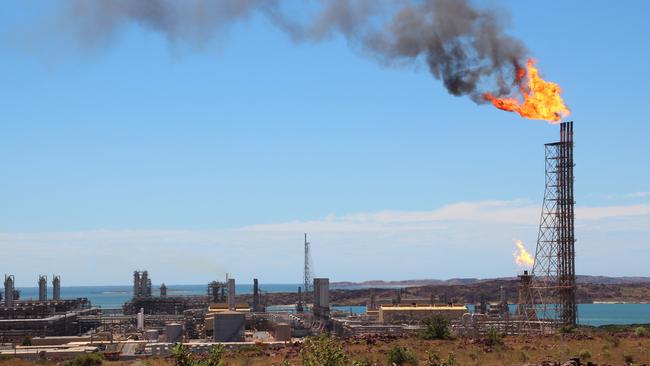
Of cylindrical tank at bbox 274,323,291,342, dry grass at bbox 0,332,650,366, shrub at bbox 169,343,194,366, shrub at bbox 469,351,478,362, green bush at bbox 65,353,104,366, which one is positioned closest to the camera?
shrub at bbox 169,343,194,366

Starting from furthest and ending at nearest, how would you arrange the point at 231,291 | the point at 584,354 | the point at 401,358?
the point at 231,291
the point at 584,354
the point at 401,358

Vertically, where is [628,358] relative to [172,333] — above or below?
above

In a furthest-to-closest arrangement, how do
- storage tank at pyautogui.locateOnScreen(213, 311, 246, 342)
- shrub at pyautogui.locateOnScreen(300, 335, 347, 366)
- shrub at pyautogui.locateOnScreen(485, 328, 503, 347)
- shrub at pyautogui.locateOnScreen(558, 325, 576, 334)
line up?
storage tank at pyautogui.locateOnScreen(213, 311, 246, 342)
shrub at pyautogui.locateOnScreen(558, 325, 576, 334)
shrub at pyautogui.locateOnScreen(485, 328, 503, 347)
shrub at pyautogui.locateOnScreen(300, 335, 347, 366)

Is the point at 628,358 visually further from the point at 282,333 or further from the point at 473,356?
the point at 282,333

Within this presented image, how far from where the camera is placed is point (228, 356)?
53219mm

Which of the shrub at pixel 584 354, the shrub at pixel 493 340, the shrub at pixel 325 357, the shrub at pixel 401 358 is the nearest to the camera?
the shrub at pixel 325 357

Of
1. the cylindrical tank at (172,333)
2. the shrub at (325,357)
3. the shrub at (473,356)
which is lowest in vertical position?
the cylindrical tank at (172,333)

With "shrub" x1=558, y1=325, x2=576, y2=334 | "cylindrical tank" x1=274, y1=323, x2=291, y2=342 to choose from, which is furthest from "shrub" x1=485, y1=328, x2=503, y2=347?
"cylindrical tank" x1=274, y1=323, x2=291, y2=342

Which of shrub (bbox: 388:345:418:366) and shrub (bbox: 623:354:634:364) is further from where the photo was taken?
shrub (bbox: 388:345:418:366)

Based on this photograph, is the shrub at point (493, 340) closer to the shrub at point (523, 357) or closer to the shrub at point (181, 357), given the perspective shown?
the shrub at point (523, 357)

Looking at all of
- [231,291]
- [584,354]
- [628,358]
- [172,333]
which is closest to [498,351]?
[584,354]

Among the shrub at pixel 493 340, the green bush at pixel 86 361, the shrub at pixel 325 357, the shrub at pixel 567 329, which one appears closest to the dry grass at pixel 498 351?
the shrub at pixel 493 340

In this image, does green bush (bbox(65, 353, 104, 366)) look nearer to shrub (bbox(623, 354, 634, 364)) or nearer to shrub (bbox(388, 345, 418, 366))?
shrub (bbox(388, 345, 418, 366))

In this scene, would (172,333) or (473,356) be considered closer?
(473,356)
